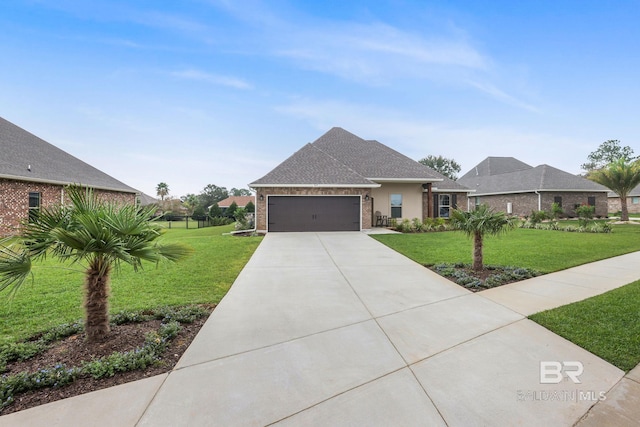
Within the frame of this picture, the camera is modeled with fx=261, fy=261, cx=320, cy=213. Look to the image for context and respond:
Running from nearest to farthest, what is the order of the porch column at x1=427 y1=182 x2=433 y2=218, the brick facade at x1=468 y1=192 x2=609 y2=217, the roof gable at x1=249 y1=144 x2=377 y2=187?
the roof gable at x1=249 y1=144 x2=377 y2=187
the porch column at x1=427 y1=182 x2=433 y2=218
the brick facade at x1=468 y1=192 x2=609 y2=217

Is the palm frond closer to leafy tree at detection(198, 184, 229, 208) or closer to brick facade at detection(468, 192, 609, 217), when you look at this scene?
brick facade at detection(468, 192, 609, 217)

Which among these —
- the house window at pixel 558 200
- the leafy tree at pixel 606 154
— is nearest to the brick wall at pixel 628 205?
the leafy tree at pixel 606 154

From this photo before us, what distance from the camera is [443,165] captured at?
168ft

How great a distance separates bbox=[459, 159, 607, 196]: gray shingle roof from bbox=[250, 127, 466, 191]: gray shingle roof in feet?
36.0

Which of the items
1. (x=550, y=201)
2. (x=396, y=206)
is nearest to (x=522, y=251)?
(x=396, y=206)

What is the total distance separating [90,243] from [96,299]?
857 mm

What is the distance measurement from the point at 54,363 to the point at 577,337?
587cm

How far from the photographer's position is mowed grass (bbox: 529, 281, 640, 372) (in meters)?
2.81

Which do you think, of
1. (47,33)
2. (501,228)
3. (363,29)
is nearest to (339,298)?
(501,228)

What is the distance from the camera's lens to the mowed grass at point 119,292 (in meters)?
3.83

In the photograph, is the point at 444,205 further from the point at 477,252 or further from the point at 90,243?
the point at 90,243

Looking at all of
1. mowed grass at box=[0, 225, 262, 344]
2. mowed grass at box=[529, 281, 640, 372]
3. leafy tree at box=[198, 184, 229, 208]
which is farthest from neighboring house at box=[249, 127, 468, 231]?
leafy tree at box=[198, 184, 229, 208]

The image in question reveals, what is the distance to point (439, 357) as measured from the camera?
9.21ft

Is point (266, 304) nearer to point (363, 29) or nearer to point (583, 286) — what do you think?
point (583, 286)
